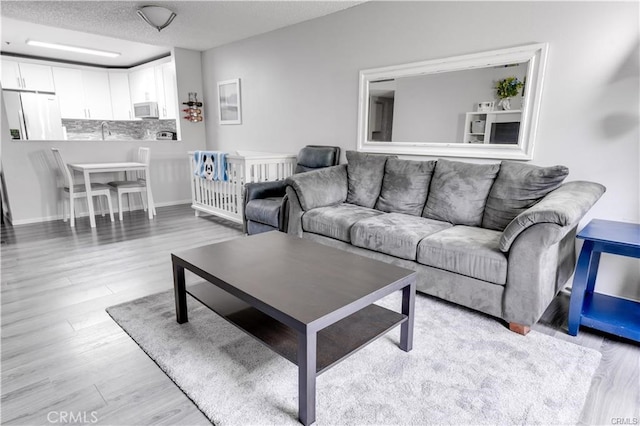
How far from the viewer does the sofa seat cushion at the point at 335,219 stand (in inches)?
108

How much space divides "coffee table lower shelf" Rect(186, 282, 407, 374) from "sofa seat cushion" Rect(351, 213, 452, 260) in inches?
26.1

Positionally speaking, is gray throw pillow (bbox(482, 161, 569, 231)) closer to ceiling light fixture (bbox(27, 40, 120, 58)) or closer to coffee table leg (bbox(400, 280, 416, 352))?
coffee table leg (bbox(400, 280, 416, 352))

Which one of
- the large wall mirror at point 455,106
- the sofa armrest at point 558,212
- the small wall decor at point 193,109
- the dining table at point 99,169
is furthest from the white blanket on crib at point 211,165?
the sofa armrest at point 558,212

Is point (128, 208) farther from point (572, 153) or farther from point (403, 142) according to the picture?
→ point (572, 153)

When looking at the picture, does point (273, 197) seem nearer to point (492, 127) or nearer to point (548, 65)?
point (492, 127)

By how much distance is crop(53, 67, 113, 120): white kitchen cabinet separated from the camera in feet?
20.6

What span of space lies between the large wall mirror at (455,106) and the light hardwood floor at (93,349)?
1.27 meters

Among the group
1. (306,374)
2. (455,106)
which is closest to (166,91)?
(455,106)

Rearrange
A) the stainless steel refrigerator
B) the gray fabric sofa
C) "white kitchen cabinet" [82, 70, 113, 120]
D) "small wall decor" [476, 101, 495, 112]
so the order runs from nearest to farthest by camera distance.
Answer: the gray fabric sofa
"small wall decor" [476, 101, 495, 112]
the stainless steel refrigerator
"white kitchen cabinet" [82, 70, 113, 120]

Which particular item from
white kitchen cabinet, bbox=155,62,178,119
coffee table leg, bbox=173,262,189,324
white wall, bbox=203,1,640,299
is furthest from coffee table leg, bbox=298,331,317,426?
white kitchen cabinet, bbox=155,62,178,119

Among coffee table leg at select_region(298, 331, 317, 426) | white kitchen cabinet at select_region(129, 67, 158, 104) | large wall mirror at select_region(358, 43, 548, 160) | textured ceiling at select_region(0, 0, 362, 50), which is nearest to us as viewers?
coffee table leg at select_region(298, 331, 317, 426)

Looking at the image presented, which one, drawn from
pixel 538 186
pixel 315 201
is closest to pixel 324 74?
pixel 315 201

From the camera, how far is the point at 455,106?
291 cm

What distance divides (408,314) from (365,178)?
5.69 feet
